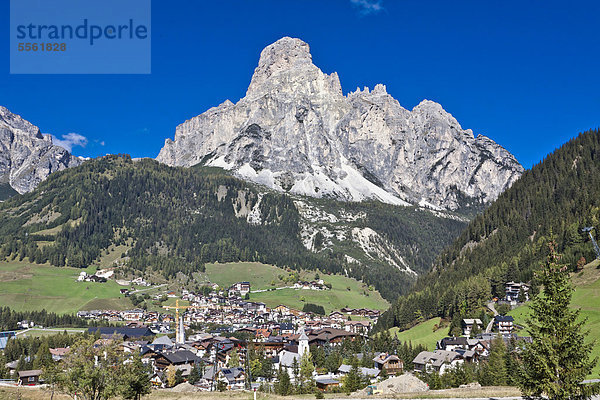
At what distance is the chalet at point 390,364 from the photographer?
11175 centimetres

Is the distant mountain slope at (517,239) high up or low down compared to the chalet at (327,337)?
up

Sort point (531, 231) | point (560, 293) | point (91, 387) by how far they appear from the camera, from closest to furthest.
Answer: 1. point (560, 293)
2. point (91, 387)
3. point (531, 231)

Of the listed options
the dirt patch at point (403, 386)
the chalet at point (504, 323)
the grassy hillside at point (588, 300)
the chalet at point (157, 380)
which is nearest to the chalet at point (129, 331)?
the chalet at point (157, 380)

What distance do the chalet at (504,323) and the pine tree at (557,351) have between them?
85.2 meters

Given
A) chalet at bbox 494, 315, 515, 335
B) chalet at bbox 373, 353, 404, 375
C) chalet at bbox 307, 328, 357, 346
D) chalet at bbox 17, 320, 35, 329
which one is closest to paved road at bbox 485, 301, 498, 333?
chalet at bbox 494, 315, 515, 335

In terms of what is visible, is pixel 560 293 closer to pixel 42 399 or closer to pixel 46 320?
pixel 42 399

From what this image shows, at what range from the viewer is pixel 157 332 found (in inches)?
7175

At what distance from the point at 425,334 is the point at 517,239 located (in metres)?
52.7

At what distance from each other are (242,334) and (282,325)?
65.1 feet

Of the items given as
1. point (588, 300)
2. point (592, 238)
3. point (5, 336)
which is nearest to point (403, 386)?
point (588, 300)

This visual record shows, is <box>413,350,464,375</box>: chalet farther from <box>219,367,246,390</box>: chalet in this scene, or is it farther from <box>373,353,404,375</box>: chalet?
<box>219,367,246,390</box>: chalet

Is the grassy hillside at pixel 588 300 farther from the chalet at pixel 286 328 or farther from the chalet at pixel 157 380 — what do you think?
the chalet at pixel 286 328

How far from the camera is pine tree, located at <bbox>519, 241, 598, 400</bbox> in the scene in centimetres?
3397

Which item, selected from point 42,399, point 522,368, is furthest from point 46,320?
point 522,368
